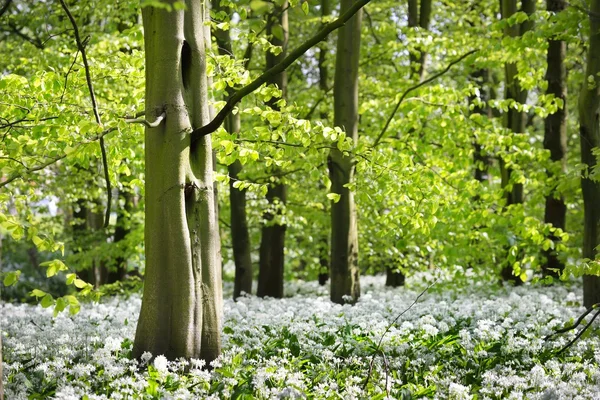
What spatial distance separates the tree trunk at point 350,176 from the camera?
10328 mm

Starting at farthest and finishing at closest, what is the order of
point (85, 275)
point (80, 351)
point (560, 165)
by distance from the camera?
1. point (85, 275)
2. point (560, 165)
3. point (80, 351)

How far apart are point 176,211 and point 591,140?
6061mm

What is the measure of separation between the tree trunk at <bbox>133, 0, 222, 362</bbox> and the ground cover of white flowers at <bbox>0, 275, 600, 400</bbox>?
274 millimetres

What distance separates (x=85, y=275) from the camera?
1992cm

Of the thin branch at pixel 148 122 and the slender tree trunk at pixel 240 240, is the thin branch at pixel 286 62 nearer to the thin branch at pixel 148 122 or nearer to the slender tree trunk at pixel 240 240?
the thin branch at pixel 148 122

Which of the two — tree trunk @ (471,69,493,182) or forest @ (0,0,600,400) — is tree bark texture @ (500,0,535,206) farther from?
tree trunk @ (471,69,493,182)

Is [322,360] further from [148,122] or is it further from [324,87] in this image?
[324,87]

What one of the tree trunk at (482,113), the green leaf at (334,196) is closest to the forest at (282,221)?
the green leaf at (334,196)

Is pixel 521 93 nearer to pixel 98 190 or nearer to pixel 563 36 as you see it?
pixel 563 36

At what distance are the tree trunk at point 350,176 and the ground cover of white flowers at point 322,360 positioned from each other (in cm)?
180

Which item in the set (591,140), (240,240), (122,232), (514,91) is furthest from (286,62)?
(122,232)

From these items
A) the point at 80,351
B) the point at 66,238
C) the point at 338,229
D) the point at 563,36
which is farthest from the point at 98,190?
the point at 563,36

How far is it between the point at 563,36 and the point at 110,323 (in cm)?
689

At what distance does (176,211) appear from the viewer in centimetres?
566
